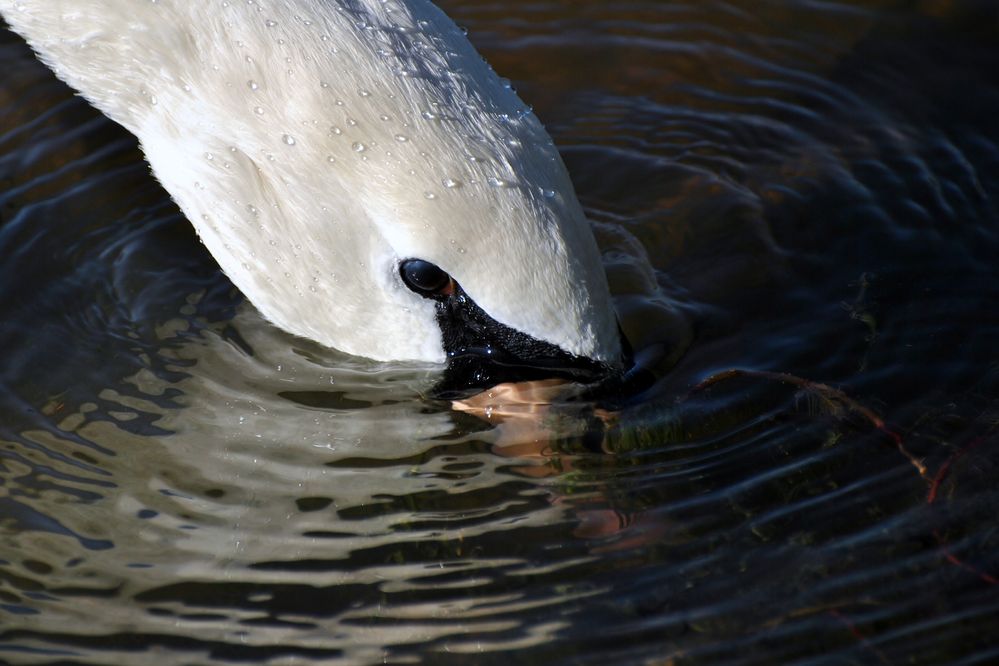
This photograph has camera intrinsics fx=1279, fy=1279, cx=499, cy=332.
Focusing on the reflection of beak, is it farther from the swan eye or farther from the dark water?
the dark water

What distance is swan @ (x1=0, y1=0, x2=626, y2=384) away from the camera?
3471 mm

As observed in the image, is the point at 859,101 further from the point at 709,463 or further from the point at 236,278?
the point at 236,278

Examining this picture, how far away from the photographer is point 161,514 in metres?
3.83

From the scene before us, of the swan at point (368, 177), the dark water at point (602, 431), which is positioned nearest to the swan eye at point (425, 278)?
the swan at point (368, 177)

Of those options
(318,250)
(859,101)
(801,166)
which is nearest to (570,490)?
(318,250)

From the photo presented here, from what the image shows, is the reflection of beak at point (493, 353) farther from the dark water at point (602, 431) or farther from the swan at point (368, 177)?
the dark water at point (602, 431)

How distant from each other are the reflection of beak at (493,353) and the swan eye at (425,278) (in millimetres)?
27

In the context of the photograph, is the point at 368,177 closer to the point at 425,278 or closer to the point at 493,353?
the point at 425,278

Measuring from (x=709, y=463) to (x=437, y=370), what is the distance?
89 centimetres

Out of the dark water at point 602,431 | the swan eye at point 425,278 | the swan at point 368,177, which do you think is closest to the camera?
the dark water at point 602,431

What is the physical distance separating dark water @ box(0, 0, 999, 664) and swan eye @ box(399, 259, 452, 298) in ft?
1.37

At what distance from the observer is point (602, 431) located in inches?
153

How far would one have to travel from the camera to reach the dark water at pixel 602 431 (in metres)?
3.35

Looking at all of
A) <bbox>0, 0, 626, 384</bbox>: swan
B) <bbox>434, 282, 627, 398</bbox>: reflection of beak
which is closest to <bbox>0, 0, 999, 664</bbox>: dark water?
<bbox>434, 282, 627, 398</bbox>: reflection of beak
